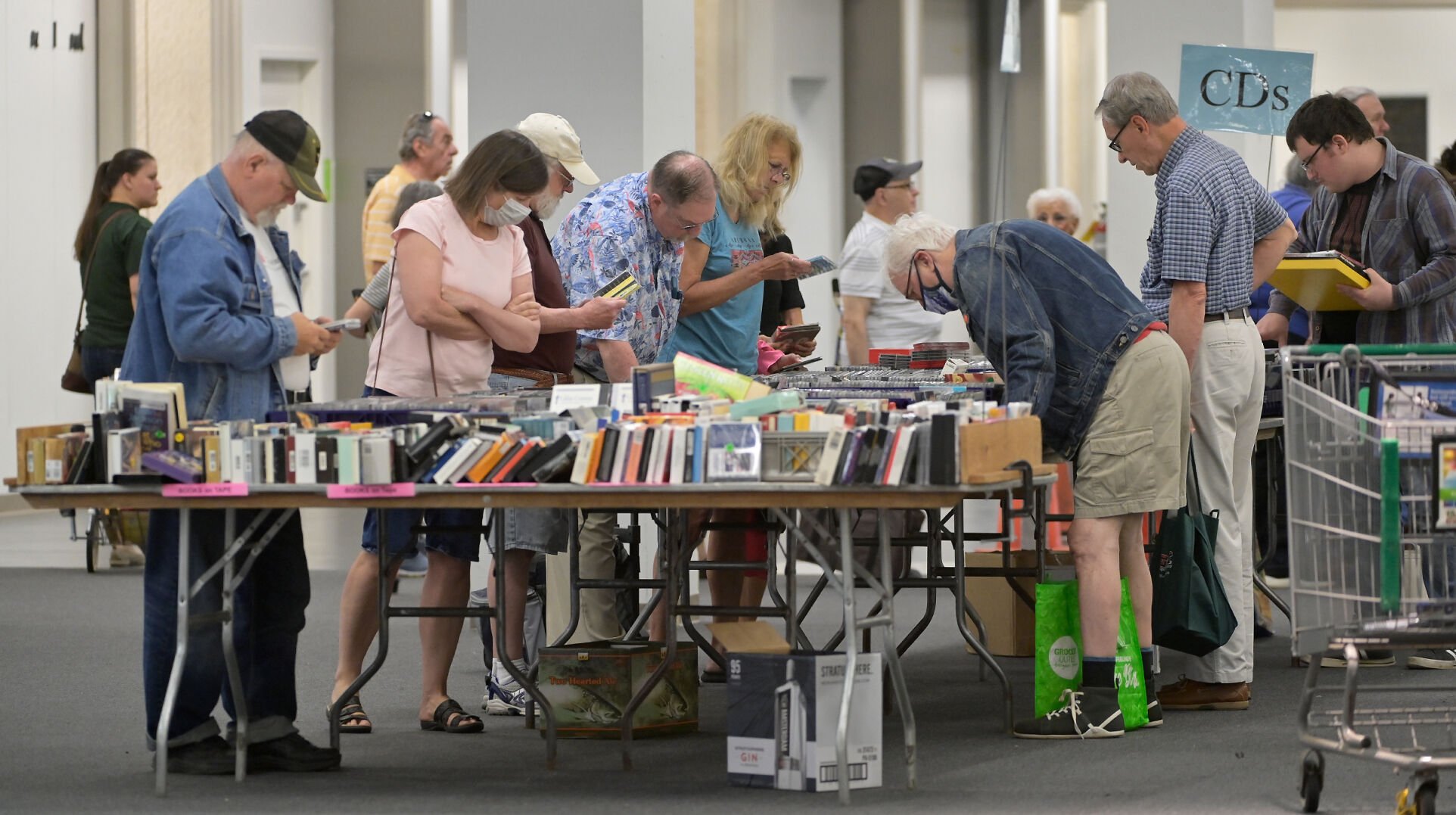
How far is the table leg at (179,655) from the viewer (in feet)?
13.2

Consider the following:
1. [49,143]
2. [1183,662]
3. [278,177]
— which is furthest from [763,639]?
[49,143]

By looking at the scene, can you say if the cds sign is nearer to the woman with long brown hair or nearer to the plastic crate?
the plastic crate

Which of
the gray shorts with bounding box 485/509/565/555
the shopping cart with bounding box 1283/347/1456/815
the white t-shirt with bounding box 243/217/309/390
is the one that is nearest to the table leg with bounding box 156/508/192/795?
the white t-shirt with bounding box 243/217/309/390

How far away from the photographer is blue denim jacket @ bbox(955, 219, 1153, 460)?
14.5ft

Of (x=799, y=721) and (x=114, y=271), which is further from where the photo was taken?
(x=114, y=271)

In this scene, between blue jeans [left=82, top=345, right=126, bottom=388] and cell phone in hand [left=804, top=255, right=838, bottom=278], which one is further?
blue jeans [left=82, top=345, right=126, bottom=388]

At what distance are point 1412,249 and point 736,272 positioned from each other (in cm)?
203

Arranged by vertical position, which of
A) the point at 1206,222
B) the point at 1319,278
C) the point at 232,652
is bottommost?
the point at 232,652

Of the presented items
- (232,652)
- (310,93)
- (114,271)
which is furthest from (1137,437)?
(310,93)

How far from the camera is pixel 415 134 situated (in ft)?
26.1

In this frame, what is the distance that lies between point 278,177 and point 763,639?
1520 millimetres

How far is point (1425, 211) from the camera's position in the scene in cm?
566

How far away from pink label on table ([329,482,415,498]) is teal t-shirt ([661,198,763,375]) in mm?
1828

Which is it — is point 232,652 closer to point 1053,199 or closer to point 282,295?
point 282,295
